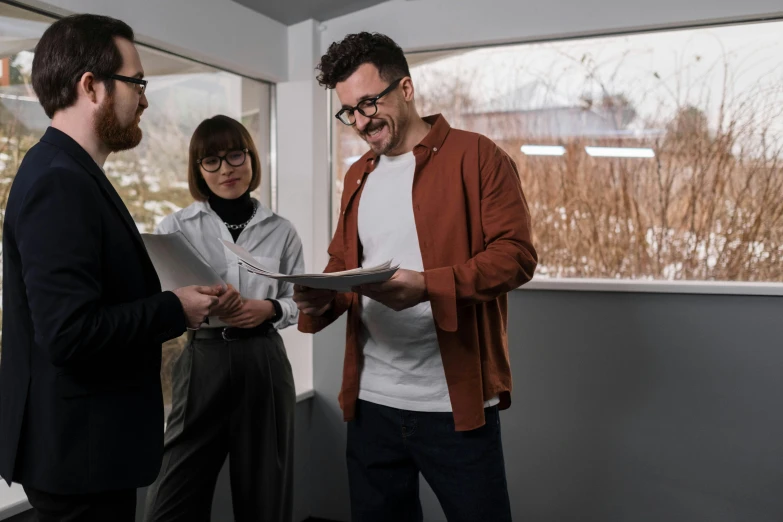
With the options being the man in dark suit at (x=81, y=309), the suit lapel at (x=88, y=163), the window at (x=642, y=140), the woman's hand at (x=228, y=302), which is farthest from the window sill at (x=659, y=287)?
the suit lapel at (x=88, y=163)

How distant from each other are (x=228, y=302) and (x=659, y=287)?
1.87m

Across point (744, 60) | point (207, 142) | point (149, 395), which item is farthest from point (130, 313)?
point (744, 60)

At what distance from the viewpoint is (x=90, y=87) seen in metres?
1.47

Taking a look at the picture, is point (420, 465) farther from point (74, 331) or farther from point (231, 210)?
point (231, 210)

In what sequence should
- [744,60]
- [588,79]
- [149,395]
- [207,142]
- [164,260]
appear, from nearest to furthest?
[149,395]
[164,260]
[207,142]
[744,60]
[588,79]

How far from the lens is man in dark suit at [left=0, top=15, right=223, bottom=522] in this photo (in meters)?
1.31

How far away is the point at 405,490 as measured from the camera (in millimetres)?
1842

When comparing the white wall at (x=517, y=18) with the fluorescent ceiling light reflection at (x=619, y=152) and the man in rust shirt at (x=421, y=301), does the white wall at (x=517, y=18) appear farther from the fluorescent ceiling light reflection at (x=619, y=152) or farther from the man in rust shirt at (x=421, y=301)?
the man in rust shirt at (x=421, y=301)

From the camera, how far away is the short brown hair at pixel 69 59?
4.75 ft

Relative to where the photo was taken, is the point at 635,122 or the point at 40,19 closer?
Result: the point at 40,19

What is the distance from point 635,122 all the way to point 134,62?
219 centimetres

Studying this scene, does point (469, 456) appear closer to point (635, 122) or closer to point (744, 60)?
point (635, 122)

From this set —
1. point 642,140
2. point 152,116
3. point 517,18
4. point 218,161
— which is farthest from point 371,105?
point 642,140

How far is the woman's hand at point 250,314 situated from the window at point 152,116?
71cm
